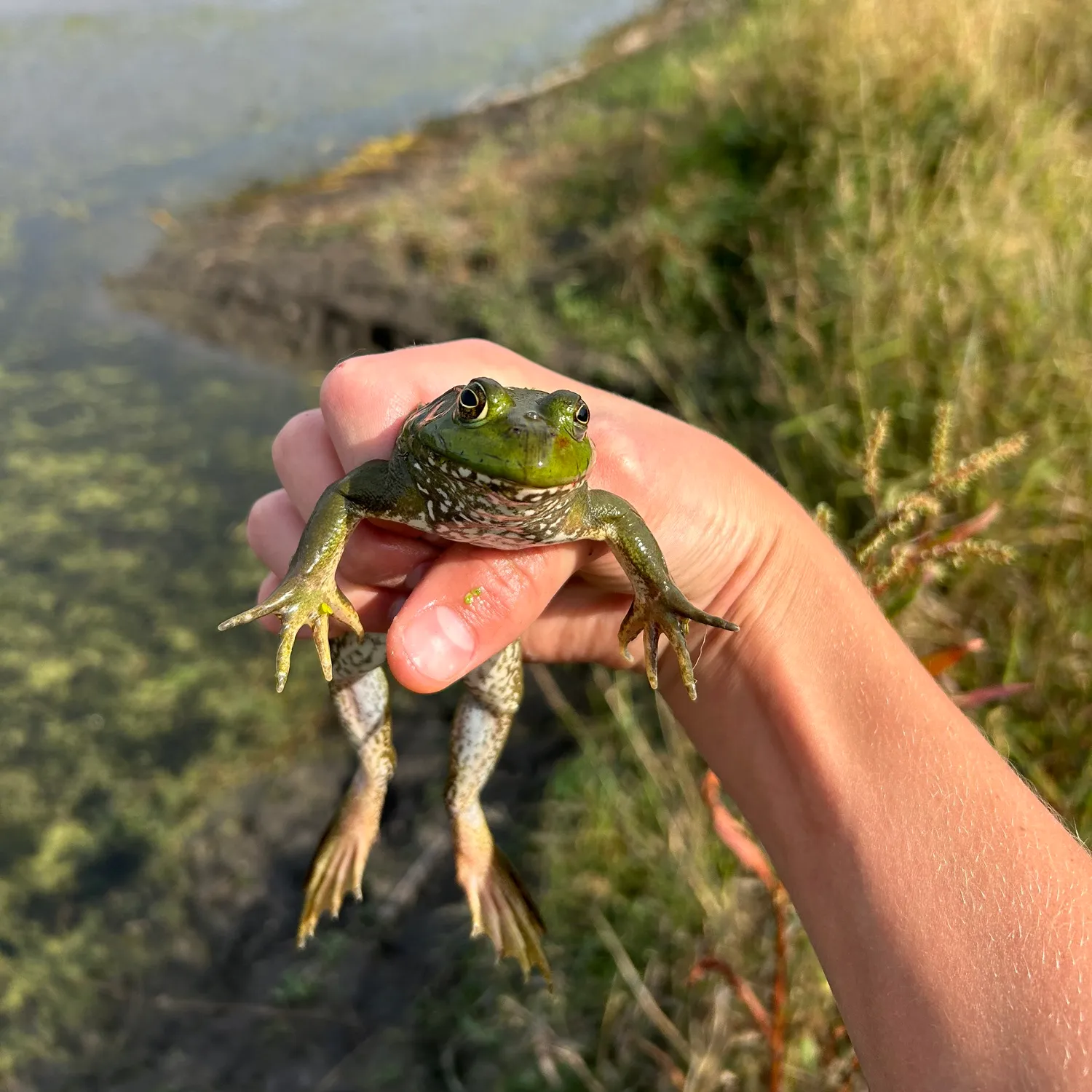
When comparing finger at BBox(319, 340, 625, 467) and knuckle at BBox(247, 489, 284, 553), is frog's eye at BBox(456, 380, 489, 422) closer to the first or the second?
finger at BBox(319, 340, 625, 467)

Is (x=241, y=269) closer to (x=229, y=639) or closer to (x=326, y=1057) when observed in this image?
(x=229, y=639)

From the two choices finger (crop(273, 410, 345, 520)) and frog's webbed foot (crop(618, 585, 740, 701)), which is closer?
frog's webbed foot (crop(618, 585, 740, 701))

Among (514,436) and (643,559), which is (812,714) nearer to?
(643,559)

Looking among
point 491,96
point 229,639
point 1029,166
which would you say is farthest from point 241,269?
point 1029,166

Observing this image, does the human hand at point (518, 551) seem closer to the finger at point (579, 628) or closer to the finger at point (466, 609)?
the finger at point (466, 609)

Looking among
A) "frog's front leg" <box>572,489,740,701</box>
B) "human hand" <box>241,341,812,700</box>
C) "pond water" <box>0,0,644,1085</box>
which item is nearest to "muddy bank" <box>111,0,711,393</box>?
"pond water" <box>0,0,644,1085</box>

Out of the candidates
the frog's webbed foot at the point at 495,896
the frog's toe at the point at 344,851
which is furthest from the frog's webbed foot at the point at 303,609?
the frog's webbed foot at the point at 495,896

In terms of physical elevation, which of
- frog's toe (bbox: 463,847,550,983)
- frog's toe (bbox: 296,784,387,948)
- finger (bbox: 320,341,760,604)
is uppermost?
finger (bbox: 320,341,760,604)
